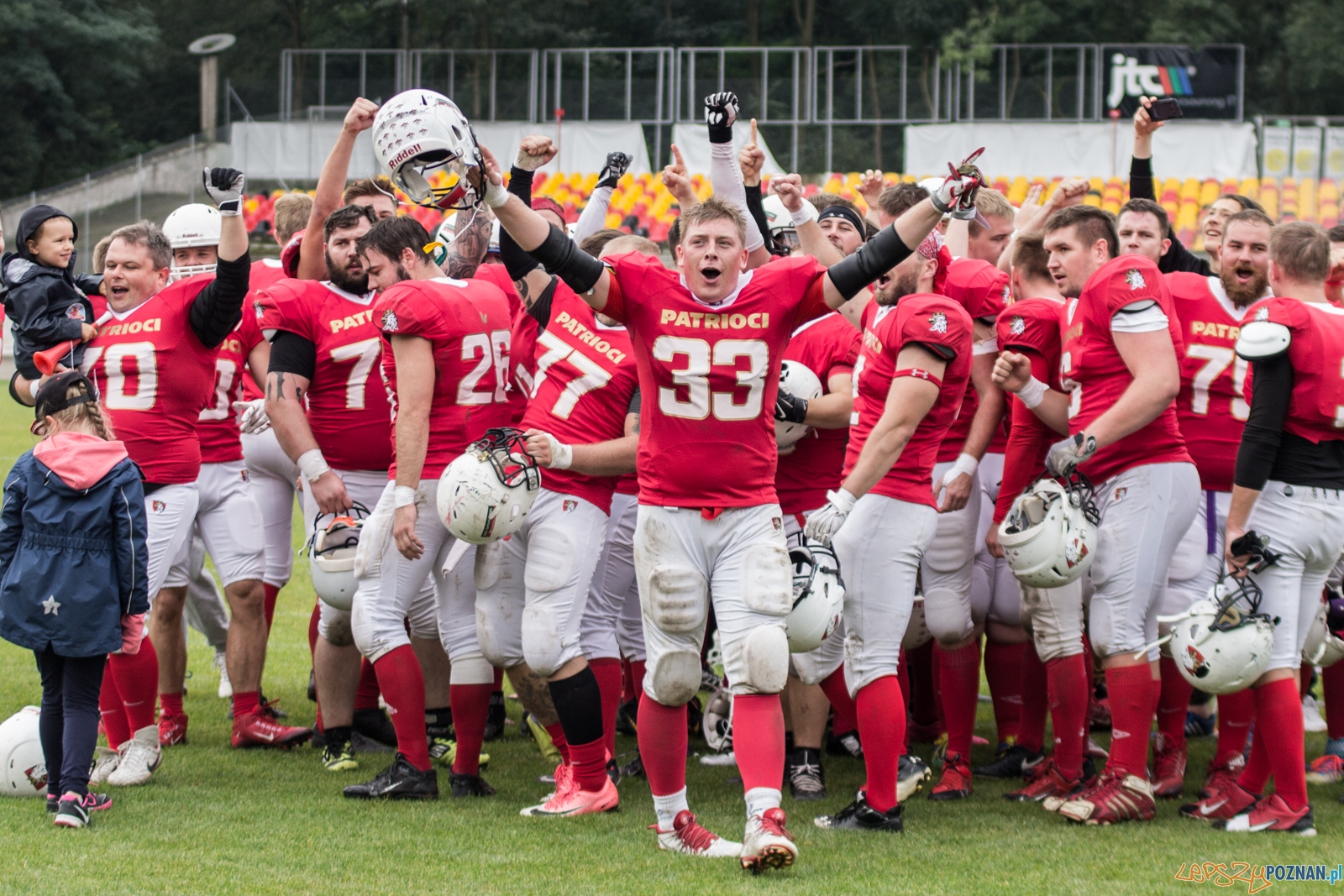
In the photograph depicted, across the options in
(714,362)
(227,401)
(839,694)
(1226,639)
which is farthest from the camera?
(227,401)

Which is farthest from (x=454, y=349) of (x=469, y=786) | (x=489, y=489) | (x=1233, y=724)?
(x=1233, y=724)

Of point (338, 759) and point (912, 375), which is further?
point (338, 759)

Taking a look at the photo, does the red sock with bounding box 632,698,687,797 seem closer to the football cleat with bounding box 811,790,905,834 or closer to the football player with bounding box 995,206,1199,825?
the football cleat with bounding box 811,790,905,834

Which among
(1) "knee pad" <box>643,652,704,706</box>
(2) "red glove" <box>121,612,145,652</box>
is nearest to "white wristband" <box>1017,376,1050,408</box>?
(1) "knee pad" <box>643,652,704,706</box>

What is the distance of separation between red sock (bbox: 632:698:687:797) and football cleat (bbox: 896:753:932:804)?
1.10 metres

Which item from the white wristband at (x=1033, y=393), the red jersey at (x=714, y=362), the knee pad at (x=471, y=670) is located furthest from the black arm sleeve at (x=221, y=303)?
the white wristband at (x=1033, y=393)

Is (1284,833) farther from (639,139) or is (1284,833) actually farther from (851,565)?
(639,139)

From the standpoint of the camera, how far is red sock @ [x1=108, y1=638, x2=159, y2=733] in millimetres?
5738

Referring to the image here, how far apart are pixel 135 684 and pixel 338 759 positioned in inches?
35.6

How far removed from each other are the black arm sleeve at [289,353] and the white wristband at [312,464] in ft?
1.42

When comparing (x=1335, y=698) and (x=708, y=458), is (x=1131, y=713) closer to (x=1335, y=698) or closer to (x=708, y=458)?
(x=1335, y=698)

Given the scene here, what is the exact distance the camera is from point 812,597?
4.76 m

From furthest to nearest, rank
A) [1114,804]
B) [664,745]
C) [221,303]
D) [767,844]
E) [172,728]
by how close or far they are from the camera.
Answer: [172,728]
[221,303]
[1114,804]
[664,745]
[767,844]

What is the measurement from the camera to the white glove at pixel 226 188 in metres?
5.62
